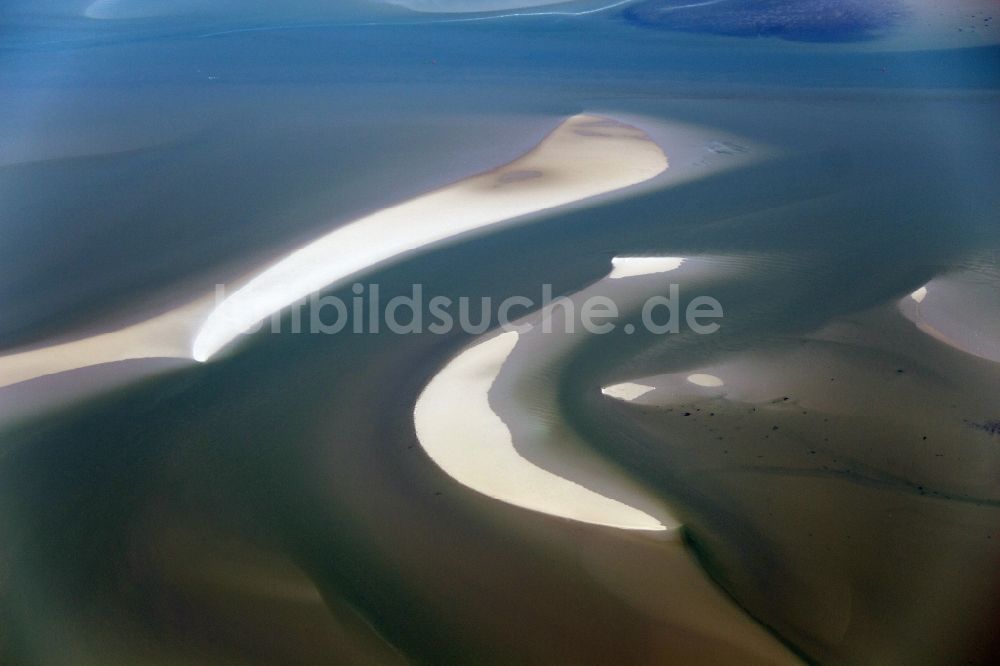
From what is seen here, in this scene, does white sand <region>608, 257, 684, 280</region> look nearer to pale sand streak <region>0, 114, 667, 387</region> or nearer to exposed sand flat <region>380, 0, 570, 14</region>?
pale sand streak <region>0, 114, 667, 387</region>

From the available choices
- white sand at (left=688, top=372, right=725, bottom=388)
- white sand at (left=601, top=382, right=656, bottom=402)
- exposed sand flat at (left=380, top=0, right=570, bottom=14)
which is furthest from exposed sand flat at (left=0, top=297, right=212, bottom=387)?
exposed sand flat at (left=380, top=0, right=570, bottom=14)

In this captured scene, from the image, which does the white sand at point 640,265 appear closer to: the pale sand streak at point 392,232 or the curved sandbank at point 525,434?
the curved sandbank at point 525,434

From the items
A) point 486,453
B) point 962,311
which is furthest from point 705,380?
point 962,311

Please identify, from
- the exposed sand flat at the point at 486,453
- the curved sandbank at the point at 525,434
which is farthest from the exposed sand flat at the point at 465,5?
the exposed sand flat at the point at 486,453

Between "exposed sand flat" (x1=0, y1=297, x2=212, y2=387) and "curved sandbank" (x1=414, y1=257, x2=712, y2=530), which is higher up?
"exposed sand flat" (x1=0, y1=297, x2=212, y2=387)

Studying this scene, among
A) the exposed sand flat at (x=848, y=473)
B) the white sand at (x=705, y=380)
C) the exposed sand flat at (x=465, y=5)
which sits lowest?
the exposed sand flat at (x=848, y=473)

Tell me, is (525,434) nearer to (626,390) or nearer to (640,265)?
(626,390)

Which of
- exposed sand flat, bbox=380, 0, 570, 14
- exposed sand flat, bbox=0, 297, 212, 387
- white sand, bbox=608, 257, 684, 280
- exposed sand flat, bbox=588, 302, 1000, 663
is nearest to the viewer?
exposed sand flat, bbox=588, 302, 1000, 663
